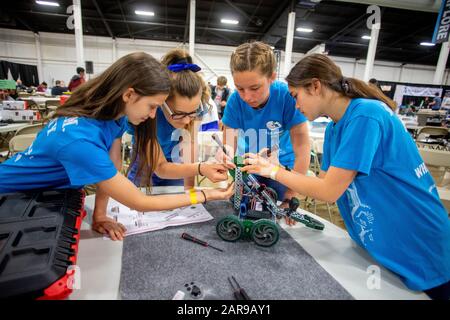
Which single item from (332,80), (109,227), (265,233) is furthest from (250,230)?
(332,80)

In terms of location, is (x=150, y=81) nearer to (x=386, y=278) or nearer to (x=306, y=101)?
(x=306, y=101)

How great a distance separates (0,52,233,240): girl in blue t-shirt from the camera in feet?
2.89

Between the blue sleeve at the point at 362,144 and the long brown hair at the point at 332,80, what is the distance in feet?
0.61

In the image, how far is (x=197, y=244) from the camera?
0.95 meters

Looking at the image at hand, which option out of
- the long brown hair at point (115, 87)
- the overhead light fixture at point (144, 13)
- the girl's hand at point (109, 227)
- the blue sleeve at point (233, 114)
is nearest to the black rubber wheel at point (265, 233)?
the girl's hand at point (109, 227)

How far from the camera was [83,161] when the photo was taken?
2.85 ft

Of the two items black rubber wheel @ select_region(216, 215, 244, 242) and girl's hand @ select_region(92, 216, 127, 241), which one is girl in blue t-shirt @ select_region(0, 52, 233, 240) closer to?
girl's hand @ select_region(92, 216, 127, 241)

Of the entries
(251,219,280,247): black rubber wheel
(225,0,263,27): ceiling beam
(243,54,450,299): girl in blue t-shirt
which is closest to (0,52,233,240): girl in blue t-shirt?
(251,219,280,247): black rubber wheel

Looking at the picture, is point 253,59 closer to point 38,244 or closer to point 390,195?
point 390,195

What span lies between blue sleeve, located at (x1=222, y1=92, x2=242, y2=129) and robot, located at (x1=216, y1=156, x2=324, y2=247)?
1.68ft

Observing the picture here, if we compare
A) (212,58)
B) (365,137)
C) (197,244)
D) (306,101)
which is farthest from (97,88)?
(212,58)

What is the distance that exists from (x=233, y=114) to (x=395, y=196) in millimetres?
992

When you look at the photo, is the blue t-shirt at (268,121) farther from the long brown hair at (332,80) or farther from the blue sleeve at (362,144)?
the blue sleeve at (362,144)

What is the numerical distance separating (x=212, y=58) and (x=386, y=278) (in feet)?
48.0
